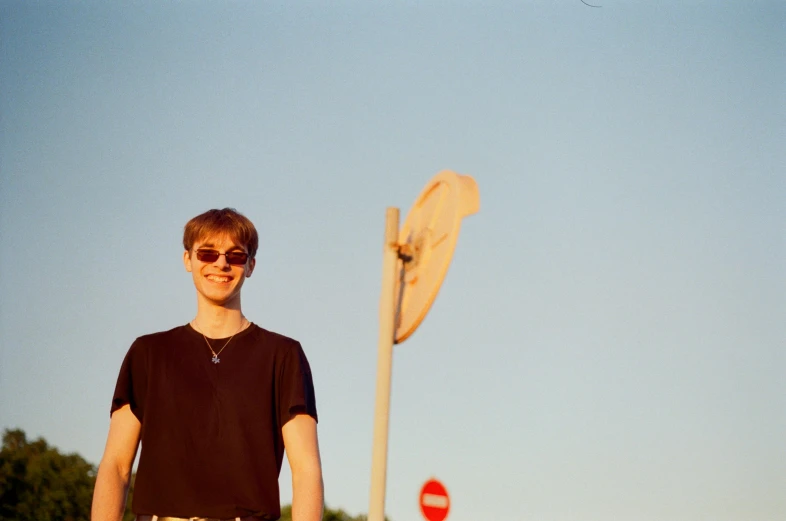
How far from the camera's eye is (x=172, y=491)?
3.77m

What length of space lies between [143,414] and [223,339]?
352 mm

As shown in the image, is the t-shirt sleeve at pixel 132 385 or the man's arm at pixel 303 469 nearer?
the man's arm at pixel 303 469

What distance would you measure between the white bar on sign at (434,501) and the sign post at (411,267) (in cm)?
776

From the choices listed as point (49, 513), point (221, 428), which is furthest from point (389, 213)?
point (49, 513)

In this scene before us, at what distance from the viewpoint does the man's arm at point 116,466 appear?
391cm

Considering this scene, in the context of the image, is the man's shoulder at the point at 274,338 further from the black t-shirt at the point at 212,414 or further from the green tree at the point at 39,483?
the green tree at the point at 39,483

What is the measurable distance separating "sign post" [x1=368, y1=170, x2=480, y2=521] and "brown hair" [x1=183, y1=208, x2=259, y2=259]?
1.88 ft

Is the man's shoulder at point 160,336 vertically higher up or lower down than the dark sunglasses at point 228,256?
lower down

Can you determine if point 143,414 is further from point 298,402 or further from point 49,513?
point 49,513

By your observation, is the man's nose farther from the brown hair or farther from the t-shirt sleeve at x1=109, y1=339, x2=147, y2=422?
the t-shirt sleeve at x1=109, y1=339, x2=147, y2=422

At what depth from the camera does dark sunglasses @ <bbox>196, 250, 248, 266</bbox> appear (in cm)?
409

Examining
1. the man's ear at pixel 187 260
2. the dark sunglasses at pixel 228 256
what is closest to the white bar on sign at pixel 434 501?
the man's ear at pixel 187 260

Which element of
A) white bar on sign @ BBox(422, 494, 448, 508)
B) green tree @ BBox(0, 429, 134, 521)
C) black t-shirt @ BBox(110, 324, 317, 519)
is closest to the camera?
black t-shirt @ BBox(110, 324, 317, 519)

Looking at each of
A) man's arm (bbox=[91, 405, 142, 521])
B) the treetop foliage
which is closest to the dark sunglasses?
man's arm (bbox=[91, 405, 142, 521])
